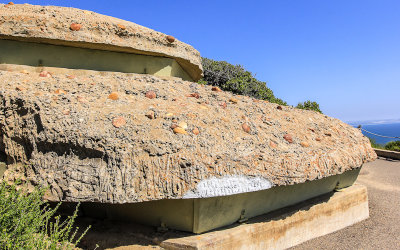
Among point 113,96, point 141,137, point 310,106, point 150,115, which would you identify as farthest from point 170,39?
point 310,106

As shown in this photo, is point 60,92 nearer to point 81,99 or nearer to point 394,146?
point 81,99

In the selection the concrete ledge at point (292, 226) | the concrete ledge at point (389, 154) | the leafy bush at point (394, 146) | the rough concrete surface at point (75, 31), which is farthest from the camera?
the leafy bush at point (394, 146)

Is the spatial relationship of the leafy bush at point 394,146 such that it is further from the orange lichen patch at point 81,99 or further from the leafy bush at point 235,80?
the orange lichen patch at point 81,99

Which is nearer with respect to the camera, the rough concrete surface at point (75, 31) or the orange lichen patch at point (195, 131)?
the orange lichen patch at point (195, 131)

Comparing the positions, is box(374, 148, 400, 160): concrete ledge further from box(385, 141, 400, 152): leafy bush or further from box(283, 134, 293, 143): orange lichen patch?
box(283, 134, 293, 143): orange lichen patch

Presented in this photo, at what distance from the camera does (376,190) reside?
5484 millimetres

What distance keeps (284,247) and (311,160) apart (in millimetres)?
956

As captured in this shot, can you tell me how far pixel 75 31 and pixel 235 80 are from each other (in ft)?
22.7

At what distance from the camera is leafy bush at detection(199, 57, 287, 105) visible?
368 inches

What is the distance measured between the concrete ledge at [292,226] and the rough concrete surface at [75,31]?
2219 mm

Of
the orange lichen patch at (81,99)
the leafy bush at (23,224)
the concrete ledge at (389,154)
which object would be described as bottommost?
the leafy bush at (23,224)

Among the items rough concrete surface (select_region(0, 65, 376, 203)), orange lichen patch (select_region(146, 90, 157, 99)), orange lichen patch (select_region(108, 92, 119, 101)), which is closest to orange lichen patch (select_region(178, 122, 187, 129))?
rough concrete surface (select_region(0, 65, 376, 203))

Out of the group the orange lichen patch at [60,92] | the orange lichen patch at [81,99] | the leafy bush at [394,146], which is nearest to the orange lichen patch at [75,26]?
the orange lichen patch at [60,92]

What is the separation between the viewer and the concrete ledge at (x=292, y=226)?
7.74 feet
